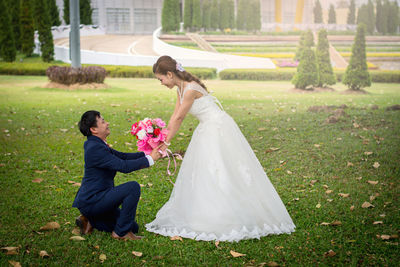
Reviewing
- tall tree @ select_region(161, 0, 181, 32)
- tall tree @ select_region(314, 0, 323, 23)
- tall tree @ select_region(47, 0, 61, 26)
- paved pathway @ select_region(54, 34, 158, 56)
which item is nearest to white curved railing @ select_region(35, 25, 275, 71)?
tall tree @ select_region(161, 0, 181, 32)

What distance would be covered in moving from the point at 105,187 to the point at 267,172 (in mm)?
3557

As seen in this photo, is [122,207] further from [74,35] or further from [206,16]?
[206,16]

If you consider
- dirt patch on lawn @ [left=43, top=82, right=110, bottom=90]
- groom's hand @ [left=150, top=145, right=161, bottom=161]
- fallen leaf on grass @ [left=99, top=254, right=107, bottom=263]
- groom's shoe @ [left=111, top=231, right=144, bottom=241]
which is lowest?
fallen leaf on grass @ [left=99, top=254, right=107, bottom=263]

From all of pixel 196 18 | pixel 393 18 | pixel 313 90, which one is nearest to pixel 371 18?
pixel 393 18

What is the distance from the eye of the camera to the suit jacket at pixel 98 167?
13.4 ft

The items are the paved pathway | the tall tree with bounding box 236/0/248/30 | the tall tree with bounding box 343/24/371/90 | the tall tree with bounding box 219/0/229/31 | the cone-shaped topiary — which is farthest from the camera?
the paved pathway

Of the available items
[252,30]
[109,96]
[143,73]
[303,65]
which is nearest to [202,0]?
[252,30]

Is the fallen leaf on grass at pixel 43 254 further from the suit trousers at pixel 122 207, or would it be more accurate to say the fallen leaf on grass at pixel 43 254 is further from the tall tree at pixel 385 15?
the tall tree at pixel 385 15

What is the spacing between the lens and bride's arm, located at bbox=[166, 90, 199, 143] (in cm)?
459

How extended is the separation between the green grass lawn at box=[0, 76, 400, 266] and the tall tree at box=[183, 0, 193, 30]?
17.1 meters

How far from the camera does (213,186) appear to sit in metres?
4.46

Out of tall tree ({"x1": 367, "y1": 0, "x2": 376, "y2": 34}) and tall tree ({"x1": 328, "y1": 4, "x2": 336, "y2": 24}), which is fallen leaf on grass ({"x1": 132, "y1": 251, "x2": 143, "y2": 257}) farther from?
tall tree ({"x1": 328, "y1": 4, "x2": 336, "y2": 24})

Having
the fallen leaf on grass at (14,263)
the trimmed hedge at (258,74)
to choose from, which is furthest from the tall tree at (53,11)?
the fallen leaf on grass at (14,263)

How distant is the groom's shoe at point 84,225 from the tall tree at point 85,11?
32631 mm
